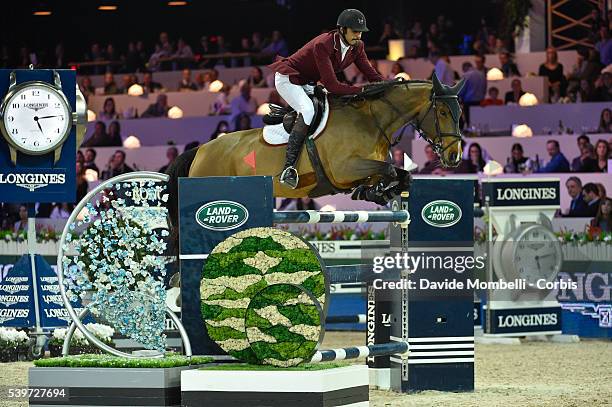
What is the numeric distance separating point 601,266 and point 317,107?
3946 millimetres

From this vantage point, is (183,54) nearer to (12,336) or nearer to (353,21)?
(12,336)

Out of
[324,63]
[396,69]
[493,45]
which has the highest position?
[493,45]

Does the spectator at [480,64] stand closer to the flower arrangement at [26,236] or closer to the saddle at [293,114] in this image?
the flower arrangement at [26,236]

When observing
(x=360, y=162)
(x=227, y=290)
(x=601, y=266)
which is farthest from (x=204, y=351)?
A: (x=601, y=266)

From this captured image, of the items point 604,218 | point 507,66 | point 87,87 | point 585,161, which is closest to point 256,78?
point 87,87

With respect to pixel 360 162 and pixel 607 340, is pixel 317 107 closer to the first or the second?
pixel 360 162

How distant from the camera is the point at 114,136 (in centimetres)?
1541

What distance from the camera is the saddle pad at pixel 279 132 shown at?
820cm

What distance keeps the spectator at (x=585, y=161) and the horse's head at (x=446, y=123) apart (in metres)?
5.14

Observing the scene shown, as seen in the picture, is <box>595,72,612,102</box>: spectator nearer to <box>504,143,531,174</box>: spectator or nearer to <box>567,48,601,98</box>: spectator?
<box>567,48,601,98</box>: spectator

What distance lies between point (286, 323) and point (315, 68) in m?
3.19

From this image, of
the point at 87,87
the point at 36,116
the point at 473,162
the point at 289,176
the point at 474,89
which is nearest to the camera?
the point at 289,176

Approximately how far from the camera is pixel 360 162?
8.04 m

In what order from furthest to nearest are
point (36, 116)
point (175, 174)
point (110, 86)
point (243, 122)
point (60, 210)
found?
1. point (110, 86)
2. point (243, 122)
3. point (60, 210)
4. point (36, 116)
5. point (175, 174)
